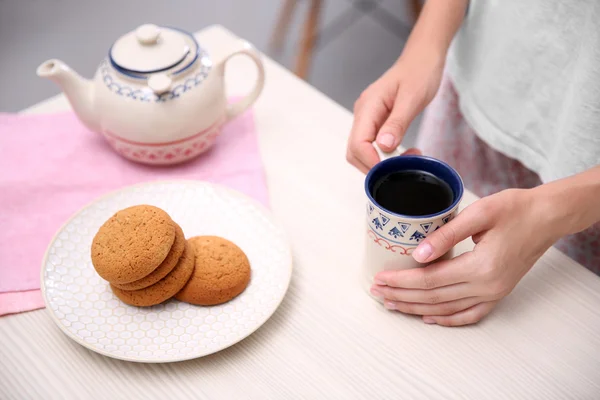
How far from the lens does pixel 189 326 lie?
2.20 ft

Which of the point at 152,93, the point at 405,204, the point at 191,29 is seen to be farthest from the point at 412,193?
the point at 191,29

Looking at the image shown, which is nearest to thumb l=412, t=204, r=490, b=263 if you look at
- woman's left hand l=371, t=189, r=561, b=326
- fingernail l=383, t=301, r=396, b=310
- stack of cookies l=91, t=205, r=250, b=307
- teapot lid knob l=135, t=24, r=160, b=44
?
woman's left hand l=371, t=189, r=561, b=326

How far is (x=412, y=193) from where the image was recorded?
25.1 inches

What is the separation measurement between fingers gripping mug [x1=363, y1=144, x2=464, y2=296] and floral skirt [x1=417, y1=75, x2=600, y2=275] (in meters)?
0.37

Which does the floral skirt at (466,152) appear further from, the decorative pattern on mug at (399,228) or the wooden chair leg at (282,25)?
the wooden chair leg at (282,25)

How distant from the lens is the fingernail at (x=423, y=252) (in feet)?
1.96

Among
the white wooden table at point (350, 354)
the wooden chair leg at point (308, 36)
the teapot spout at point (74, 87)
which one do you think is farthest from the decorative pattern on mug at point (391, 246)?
Result: the wooden chair leg at point (308, 36)

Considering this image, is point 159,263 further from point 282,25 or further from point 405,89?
point 282,25

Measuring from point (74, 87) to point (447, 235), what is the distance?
0.54m

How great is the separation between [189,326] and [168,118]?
29cm

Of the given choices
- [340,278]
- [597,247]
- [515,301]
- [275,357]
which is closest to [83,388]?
[275,357]

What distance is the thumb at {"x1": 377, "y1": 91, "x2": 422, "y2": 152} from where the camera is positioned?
0.71 metres

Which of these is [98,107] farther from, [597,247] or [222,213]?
[597,247]

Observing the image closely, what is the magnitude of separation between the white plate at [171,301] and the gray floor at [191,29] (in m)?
1.30
